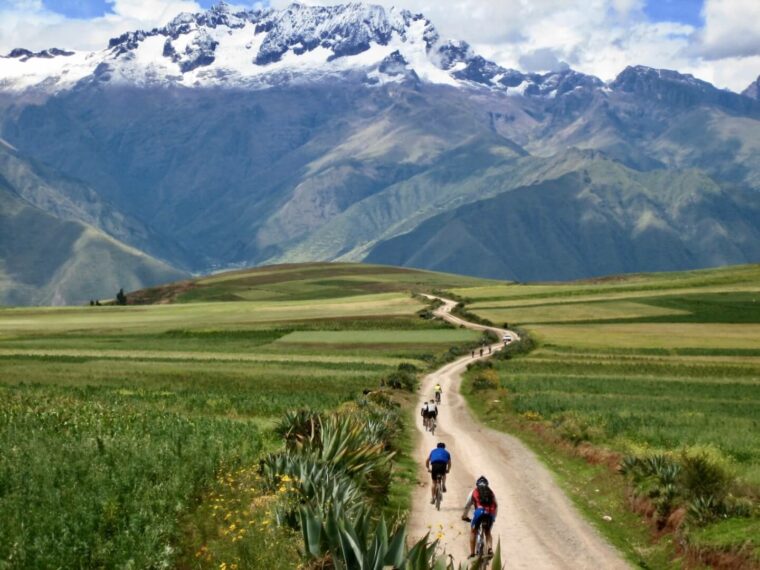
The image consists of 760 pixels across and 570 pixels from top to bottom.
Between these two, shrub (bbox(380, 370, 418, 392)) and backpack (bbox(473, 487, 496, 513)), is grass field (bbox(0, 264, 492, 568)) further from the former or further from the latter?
backpack (bbox(473, 487, 496, 513))

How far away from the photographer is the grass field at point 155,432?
57.6 feet

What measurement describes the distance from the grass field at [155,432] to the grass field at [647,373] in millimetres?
10732

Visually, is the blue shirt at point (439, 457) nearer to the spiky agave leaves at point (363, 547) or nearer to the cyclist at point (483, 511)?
the cyclist at point (483, 511)

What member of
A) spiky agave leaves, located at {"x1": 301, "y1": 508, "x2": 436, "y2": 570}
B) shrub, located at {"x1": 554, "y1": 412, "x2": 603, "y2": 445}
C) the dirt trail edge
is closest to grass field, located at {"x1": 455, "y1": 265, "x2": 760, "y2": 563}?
shrub, located at {"x1": 554, "y1": 412, "x2": 603, "y2": 445}

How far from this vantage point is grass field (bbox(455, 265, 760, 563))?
3362 cm

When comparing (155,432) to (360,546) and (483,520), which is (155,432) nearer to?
(483,520)

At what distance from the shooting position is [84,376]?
63.8m

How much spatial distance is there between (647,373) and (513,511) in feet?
172

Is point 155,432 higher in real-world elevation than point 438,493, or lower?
higher

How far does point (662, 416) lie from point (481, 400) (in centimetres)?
1491

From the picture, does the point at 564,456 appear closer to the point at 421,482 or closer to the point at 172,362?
the point at 421,482

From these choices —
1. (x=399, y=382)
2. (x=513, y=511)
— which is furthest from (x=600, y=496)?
(x=399, y=382)

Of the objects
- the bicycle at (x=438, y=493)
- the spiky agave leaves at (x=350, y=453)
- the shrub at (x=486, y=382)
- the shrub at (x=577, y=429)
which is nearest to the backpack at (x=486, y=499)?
the spiky agave leaves at (x=350, y=453)

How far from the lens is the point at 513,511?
82.6ft
